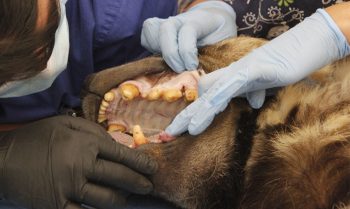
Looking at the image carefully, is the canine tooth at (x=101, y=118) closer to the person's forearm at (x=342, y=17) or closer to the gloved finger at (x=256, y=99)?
the gloved finger at (x=256, y=99)

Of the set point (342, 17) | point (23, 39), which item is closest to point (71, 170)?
point (23, 39)

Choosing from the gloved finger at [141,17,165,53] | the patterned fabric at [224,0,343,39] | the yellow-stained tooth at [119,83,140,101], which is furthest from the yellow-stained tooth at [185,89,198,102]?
the patterned fabric at [224,0,343,39]

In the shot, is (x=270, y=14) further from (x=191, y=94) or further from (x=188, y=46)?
(x=191, y=94)

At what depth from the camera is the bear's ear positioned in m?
1.19

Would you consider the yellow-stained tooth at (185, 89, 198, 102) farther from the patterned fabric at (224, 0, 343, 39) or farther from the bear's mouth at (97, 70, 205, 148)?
the patterned fabric at (224, 0, 343, 39)

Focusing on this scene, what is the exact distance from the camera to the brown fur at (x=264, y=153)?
101 centimetres

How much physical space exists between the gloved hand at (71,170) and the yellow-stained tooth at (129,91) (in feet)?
0.34

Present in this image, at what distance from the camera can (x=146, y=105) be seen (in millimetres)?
1218

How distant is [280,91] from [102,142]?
459 millimetres

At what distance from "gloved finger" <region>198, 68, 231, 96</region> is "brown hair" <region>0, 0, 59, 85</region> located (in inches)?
14.2

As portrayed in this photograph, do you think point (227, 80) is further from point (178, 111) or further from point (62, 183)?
point (62, 183)

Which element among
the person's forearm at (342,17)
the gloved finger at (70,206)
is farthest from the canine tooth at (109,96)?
the person's forearm at (342,17)

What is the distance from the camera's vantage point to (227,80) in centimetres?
113

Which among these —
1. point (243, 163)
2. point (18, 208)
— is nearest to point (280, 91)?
point (243, 163)
